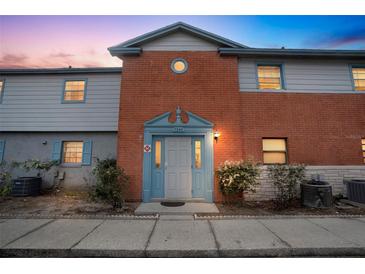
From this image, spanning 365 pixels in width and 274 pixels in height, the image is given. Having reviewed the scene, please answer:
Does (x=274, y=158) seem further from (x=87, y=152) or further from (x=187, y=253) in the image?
(x=87, y=152)

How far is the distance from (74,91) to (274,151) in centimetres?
1072

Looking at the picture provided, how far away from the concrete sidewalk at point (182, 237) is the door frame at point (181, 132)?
83.2 inches

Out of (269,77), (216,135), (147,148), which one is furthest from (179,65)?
(269,77)

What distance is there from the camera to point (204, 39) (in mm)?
7352

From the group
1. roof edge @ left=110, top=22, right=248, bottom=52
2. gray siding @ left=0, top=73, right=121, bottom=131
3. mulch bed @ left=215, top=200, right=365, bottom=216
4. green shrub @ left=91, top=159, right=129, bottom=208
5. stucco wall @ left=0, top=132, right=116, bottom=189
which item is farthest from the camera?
gray siding @ left=0, top=73, right=121, bottom=131

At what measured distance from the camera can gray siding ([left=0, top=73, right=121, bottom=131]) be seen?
347 inches

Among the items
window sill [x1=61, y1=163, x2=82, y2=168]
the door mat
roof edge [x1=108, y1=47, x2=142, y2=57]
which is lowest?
the door mat

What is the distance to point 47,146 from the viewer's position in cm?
889

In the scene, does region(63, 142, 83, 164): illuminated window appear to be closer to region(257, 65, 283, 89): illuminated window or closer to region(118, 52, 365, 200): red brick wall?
region(118, 52, 365, 200): red brick wall

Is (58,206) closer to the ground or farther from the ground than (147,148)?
closer to the ground

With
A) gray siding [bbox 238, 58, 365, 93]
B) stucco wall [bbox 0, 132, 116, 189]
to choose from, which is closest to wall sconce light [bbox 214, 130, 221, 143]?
gray siding [bbox 238, 58, 365, 93]

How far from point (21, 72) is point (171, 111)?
896 cm

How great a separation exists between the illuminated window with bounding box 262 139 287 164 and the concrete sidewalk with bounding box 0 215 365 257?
9.03ft

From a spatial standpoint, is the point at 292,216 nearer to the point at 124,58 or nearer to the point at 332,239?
the point at 332,239
